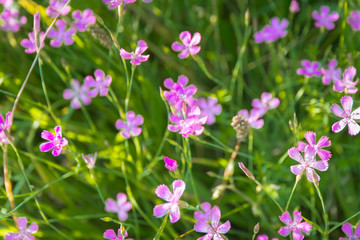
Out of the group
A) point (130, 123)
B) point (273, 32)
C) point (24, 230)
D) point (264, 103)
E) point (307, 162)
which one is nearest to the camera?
point (307, 162)

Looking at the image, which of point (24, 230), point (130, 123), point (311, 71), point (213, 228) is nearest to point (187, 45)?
point (130, 123)

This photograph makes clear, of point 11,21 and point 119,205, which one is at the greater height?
point 11,21

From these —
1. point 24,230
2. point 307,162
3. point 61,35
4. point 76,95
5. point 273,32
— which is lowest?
point 24,230

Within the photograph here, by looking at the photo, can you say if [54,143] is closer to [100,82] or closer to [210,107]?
[100,82]

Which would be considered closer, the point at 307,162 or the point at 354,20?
the point at 307,162

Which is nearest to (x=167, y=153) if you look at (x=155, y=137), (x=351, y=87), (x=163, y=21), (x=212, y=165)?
(x=155, y=137)

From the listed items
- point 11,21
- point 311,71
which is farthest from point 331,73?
point 11,21

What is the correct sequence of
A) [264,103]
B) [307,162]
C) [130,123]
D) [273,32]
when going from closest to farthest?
[307,162], [130,123], [264,103], [273,32]

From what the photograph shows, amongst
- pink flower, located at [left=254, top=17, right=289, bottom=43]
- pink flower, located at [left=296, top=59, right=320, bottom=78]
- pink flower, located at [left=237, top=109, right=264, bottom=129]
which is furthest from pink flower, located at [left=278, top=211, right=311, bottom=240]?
pink flower, located at [left=254, top=17, right=289, bottom=43]
